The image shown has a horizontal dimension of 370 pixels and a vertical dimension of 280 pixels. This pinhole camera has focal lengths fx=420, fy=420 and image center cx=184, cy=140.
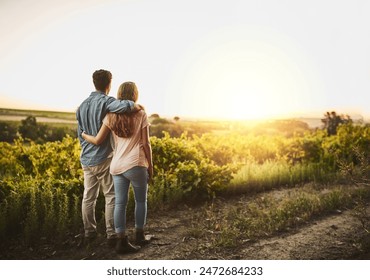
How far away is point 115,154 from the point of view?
3.93m

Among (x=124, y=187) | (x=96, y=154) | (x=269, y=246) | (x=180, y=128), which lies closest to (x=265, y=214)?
(x=269, y=246)

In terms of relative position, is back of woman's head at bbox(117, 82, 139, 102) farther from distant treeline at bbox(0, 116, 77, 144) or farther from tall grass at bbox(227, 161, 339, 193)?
distant treeline at bbox(0, 116, 77, 144)

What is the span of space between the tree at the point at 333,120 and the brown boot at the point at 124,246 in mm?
5551

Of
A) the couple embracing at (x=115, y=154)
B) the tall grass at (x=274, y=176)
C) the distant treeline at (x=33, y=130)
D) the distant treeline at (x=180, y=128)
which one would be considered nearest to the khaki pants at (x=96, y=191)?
the couple embracing at (x=115, y=154)

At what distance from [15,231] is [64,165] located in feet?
3.65

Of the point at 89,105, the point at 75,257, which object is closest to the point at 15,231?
the point at 75,257

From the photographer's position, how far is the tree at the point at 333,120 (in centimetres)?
844

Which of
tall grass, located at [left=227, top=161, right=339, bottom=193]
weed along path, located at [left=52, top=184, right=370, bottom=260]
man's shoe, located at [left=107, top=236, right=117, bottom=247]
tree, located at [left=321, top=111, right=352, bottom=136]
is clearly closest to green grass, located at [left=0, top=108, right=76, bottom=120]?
weed along path, located at [left=52, top=184, right=370, bottom=260]

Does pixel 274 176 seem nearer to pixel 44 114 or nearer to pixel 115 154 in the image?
pixel 115 154

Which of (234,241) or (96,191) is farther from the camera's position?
(234,241)

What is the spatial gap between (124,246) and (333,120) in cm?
609

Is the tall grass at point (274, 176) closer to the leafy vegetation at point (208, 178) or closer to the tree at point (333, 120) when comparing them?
the leafy vegetation at point (208, 178)

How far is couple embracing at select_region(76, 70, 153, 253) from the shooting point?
3.85 meters

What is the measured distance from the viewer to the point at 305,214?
5.03 metres
